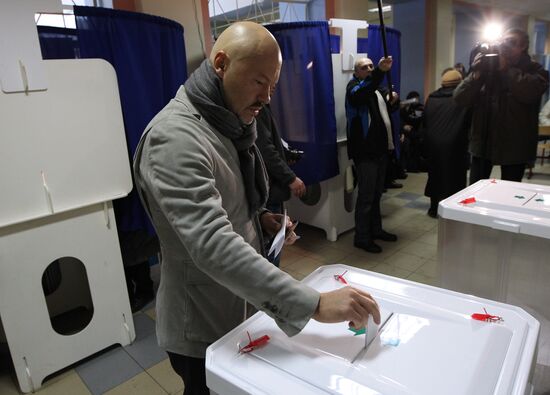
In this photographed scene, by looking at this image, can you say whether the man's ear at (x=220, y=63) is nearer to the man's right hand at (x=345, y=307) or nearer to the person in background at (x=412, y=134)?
the man's right hand at (x=345, y=307)

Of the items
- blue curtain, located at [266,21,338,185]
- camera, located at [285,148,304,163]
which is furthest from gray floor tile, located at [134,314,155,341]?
blue curtain, located at [266,21,338,185]

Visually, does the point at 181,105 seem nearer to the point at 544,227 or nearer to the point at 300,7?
the point at 544,227

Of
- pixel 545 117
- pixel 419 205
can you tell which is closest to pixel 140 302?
pixel 419 205

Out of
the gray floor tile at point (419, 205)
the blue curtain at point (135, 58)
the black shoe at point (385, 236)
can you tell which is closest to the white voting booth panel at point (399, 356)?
the blue curtain at point (135, 58)

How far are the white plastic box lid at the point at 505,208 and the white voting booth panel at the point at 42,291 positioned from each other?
1.63 m

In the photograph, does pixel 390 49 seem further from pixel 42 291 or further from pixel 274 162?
pixel 42 291

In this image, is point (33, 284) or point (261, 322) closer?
point (261, 322)

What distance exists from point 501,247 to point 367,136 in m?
1.65

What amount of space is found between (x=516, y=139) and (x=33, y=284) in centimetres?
319

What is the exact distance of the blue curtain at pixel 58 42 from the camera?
1.97m

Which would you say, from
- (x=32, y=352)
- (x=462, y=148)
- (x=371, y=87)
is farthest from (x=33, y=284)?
(x=462, y=148)

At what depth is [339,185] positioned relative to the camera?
3.47 m

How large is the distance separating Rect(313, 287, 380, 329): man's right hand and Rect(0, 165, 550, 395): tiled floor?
110 cm

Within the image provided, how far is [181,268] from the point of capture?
947 millimetres
